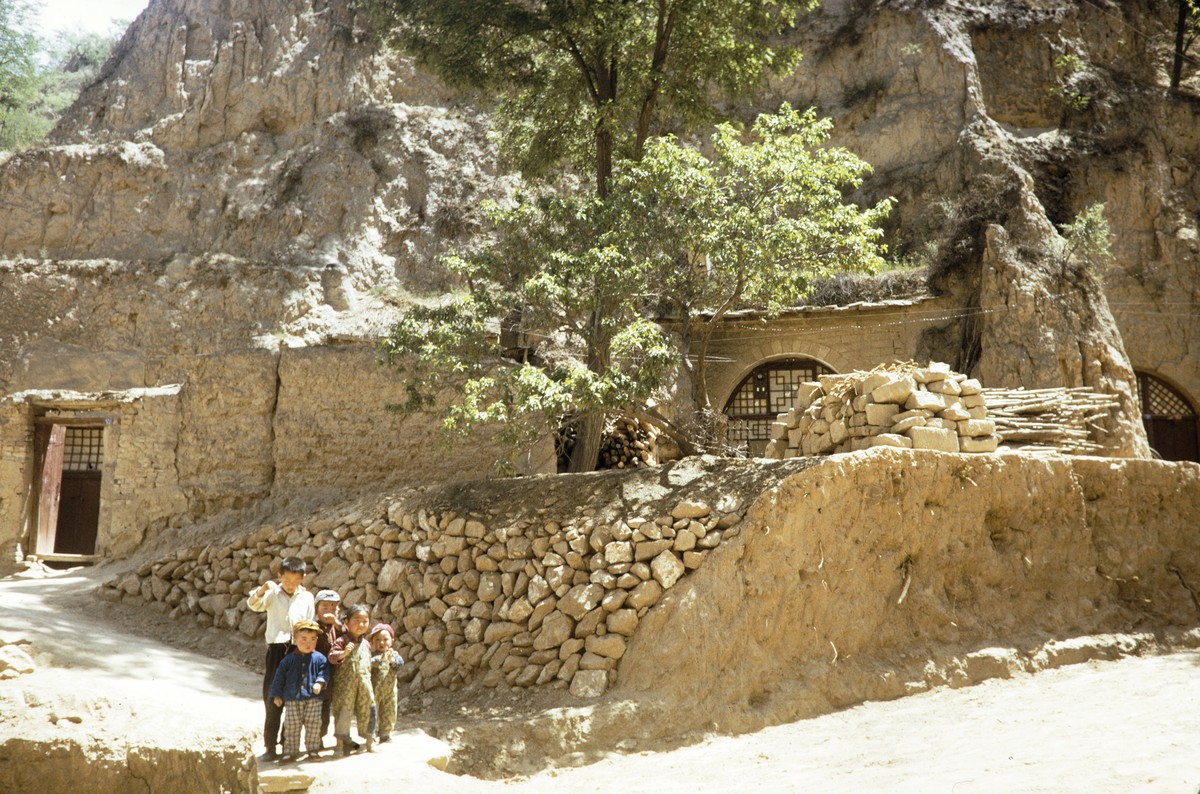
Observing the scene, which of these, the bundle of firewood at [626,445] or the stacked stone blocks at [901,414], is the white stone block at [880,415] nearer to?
the stacked stone blocks at [901,414]

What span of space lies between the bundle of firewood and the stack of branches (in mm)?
4169

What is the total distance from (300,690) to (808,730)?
136 inches

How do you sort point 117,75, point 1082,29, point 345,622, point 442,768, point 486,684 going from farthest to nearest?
point 117,75
point 1082,29
point 486,684
point 345,622
point 442,768

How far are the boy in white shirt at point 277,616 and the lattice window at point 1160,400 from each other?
14.1 m

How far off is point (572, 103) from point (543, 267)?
305 cm

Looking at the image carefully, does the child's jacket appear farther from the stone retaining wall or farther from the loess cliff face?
the loess cliff face

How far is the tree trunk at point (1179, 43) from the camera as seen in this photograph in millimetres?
16766

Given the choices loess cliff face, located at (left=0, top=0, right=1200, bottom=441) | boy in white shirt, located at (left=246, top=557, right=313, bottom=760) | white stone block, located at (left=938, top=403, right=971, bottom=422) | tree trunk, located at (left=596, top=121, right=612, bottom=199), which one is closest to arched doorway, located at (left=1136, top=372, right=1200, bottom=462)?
loess cliff face, located at (left=0, top=0, right=1200, bottom=441)

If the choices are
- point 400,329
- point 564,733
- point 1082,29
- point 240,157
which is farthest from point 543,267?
point 1082,29

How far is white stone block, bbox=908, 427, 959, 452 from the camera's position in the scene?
7.74m

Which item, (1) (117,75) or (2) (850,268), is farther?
(1) (117,75)

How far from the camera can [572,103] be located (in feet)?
36.4

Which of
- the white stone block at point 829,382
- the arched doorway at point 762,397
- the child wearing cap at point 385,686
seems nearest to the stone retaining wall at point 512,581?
the child wearing cap at point 385,686

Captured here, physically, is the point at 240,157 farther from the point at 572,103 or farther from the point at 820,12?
the point at 820,12
